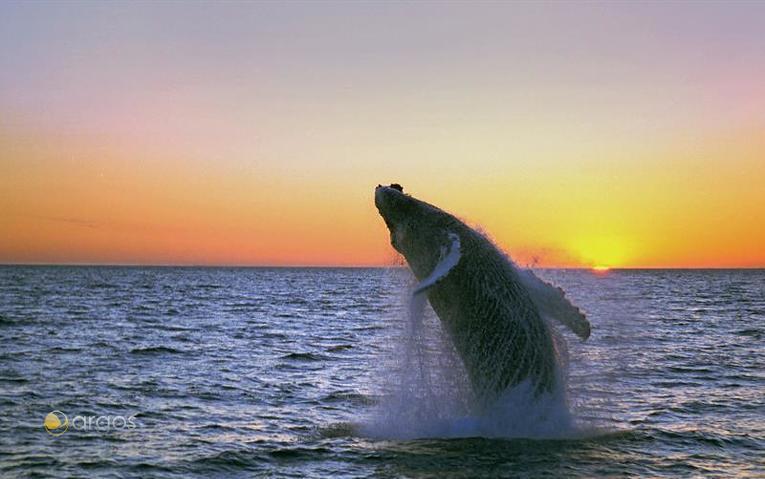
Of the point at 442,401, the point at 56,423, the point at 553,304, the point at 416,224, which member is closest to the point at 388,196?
the point at 416,224

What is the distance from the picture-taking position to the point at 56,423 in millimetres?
12477

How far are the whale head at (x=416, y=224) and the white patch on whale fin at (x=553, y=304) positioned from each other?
4.29 ft

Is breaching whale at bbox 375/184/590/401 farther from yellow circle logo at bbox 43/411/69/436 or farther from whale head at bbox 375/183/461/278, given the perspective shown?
yellow circle logo at bbox 43/411/69/436

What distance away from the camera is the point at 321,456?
10.5 m

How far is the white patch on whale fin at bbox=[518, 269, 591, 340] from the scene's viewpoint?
434 inches

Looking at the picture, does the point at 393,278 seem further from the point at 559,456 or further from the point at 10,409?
the point at 10,409

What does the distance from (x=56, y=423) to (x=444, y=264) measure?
719 centimetres

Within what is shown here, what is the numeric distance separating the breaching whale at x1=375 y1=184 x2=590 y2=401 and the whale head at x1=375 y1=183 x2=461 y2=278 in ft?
0.05

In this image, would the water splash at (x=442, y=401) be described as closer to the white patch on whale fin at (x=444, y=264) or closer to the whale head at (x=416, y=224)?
the whale head at (x=416, y=224)

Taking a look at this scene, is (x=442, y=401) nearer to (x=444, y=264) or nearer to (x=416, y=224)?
(x=444, y=264)

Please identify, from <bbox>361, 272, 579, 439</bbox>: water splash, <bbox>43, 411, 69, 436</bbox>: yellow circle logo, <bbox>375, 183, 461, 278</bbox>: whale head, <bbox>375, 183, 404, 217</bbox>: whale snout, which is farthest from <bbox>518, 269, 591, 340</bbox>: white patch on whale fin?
<bbox>43, 411, 69, 436</bbox>: yellow circle logo

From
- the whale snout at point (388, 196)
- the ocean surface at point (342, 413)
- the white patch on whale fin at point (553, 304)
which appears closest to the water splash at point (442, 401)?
the ocean surface at point (342, 413)

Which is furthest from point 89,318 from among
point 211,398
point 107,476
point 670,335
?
point 107,476

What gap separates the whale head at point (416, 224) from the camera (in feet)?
35.7
